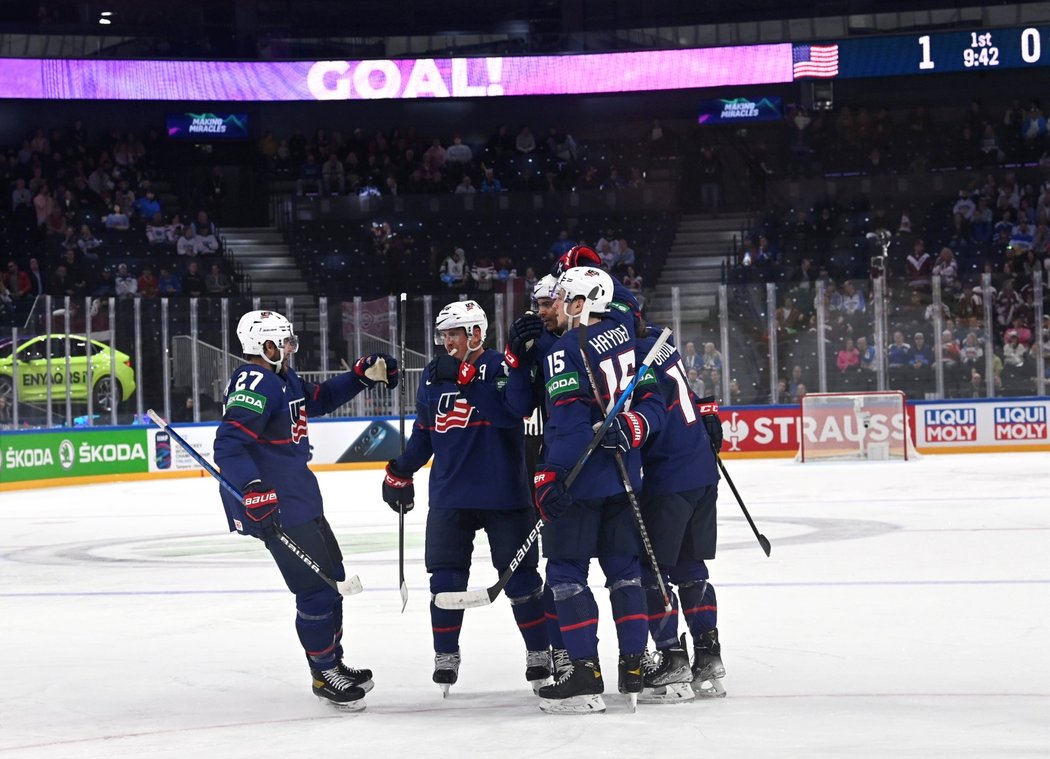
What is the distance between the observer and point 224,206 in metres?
29.0

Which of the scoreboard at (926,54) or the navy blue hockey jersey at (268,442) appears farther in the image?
the scoreboard at (926,54)

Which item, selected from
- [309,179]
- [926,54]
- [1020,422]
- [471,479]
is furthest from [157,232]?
[471,479]

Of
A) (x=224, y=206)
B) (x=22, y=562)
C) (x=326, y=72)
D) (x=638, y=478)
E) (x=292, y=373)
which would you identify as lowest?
(x=22, y=562)

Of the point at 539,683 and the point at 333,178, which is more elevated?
the point at 333,178

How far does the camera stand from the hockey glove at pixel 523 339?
5.52m

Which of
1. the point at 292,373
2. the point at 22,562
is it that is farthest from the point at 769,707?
the point at 22,562

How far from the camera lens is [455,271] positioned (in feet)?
82.6

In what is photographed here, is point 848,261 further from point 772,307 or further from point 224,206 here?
point 224,206

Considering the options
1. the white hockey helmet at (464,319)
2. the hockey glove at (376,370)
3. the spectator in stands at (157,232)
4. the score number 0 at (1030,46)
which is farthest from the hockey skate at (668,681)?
the score number 0 at (1030,46)

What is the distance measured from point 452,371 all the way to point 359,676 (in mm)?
1173

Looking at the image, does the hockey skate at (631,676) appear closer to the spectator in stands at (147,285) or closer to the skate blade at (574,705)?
the skate blade at (574,705)

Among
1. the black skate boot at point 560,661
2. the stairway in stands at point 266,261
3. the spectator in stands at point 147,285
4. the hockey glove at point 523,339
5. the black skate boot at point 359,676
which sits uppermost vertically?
the stairway in stands at point 266,261

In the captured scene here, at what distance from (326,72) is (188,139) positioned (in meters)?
3.10

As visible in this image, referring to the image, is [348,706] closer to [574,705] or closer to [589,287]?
[574,705]
